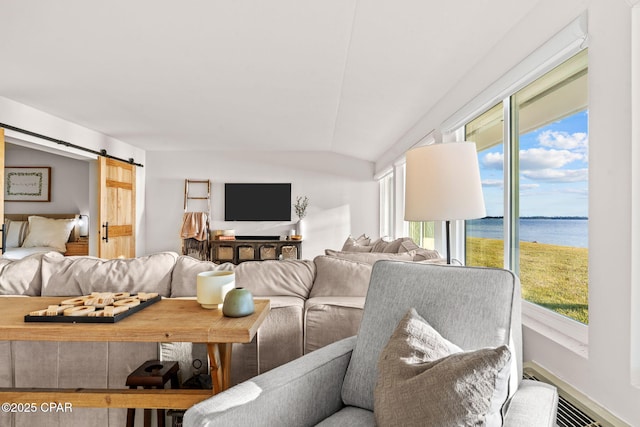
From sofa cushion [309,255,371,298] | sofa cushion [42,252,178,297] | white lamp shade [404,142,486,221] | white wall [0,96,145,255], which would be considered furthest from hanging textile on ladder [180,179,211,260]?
white lamp shade [404,142,486,221]

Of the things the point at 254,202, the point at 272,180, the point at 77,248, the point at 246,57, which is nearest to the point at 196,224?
the point at 254,202

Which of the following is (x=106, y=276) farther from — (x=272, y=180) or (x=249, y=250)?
(x=272, y=180)

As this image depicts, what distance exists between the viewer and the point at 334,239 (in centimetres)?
820

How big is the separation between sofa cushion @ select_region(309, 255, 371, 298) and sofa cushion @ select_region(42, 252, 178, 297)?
84cm

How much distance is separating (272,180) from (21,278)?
6.02 m

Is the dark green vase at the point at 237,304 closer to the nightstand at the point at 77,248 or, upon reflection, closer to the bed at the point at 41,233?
the bed at the point at 41,233

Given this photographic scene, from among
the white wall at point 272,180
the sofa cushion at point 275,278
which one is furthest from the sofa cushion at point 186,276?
the white wall at point 272,180

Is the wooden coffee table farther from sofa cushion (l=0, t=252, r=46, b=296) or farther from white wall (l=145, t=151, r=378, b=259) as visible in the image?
white wall (l=145, t=151, r=378, b=259)

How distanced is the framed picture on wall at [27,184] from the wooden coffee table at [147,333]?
243 inches

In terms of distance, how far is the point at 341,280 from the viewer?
7.72 feet

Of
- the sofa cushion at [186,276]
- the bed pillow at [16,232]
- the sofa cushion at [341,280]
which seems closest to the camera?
the sofa cushion at [186,276]

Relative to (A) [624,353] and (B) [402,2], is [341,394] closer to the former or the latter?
(A) [624,353]

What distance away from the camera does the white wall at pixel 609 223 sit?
4.30 ft

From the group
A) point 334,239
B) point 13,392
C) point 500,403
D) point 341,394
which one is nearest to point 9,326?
point 13,392
